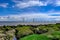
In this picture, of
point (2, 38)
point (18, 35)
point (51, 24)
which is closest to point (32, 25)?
point (51, 24)

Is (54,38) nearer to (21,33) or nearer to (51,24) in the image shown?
(21,33)

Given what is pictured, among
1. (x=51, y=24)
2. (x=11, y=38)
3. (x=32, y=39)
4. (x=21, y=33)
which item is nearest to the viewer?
(x=32, y=39)

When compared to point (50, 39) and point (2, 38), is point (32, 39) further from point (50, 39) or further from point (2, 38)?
point (2, 38)

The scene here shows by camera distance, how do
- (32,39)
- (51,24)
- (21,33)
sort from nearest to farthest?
(32,39) < (21,33) < (51,24)

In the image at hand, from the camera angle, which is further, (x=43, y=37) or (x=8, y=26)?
(x=8, y=26)

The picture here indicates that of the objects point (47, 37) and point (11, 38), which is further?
point (11, 38)

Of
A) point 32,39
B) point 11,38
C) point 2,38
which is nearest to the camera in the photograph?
point 32,39

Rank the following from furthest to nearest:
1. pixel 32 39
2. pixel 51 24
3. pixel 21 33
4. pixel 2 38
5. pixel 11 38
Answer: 1. pixel 51 24
2. pixel 21 33
3. pixel 11 38
4. pixel 2 38
5. pixel 32 39

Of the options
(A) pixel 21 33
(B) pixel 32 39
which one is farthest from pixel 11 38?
(B) pixel 32 39
